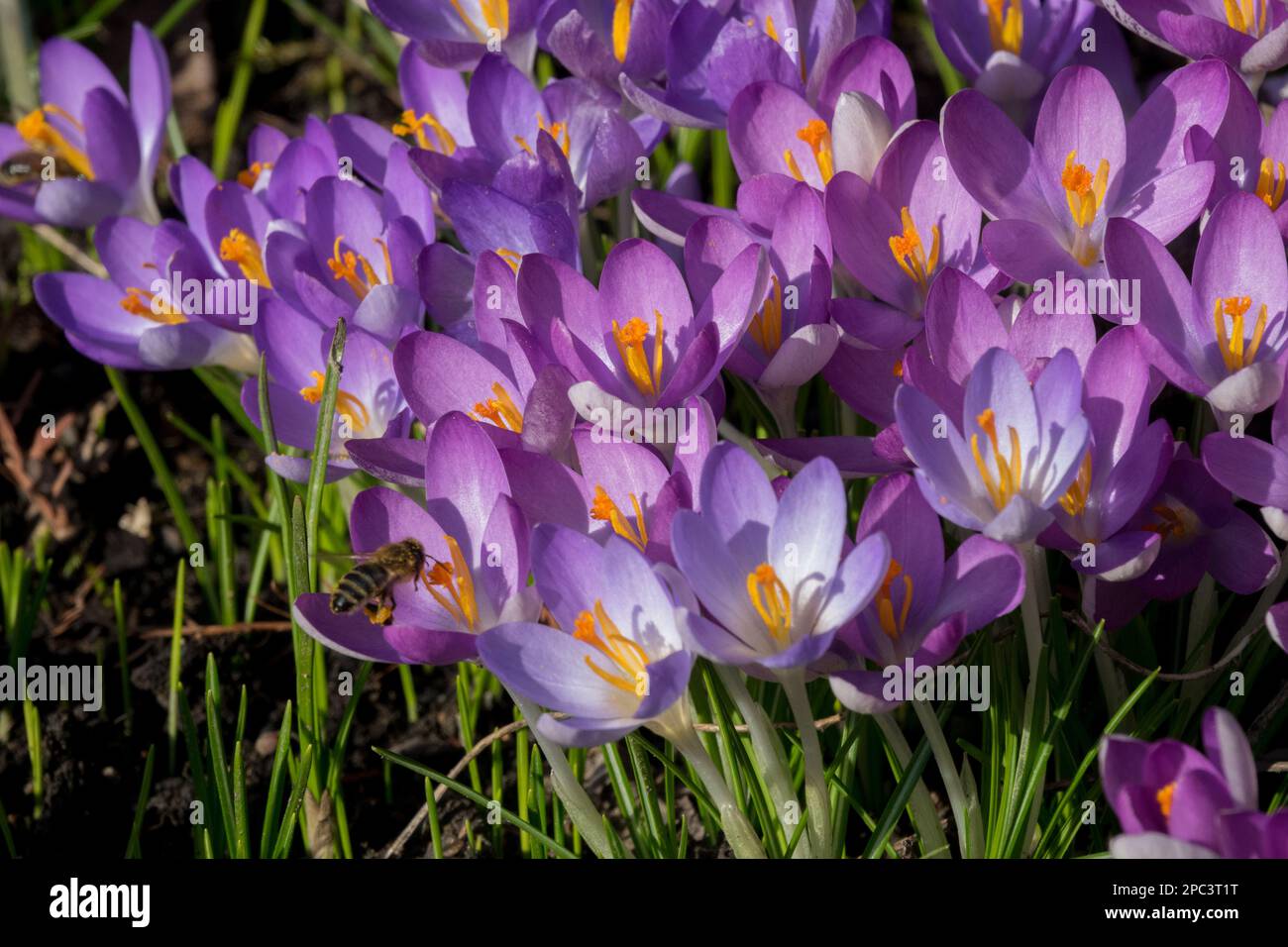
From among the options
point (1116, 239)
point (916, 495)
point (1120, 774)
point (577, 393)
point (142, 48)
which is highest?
point (142, 48)

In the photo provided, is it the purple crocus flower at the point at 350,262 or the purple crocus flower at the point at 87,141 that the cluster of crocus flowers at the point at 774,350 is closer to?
the purple crocus flower at the point at 350,262

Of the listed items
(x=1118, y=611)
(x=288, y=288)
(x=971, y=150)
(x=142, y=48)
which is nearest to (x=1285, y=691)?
(x=1118, y=611)

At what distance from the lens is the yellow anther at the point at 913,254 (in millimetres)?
1509

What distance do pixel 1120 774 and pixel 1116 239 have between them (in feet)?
1.85

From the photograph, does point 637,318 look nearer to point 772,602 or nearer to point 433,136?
point 772,602

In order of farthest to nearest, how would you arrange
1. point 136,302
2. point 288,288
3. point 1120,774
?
point 136,302 < point 288,288 < point 1120,774

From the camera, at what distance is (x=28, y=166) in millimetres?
2178

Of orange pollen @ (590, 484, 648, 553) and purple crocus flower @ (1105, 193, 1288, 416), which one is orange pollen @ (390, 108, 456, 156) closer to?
A: orange pollen @ (590, 484, 648, 553)

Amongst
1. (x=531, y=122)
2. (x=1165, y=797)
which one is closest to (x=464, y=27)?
(x=531, y=122)

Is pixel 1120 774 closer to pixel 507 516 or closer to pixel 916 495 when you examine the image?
pixel 916 495

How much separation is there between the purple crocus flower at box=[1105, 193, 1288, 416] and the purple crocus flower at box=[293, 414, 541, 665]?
0.66 m

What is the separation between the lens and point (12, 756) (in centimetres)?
190

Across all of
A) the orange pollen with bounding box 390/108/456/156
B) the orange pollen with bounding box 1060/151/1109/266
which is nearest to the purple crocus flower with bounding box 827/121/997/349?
the orange pollen with bounding box 1060/151/1109/266
